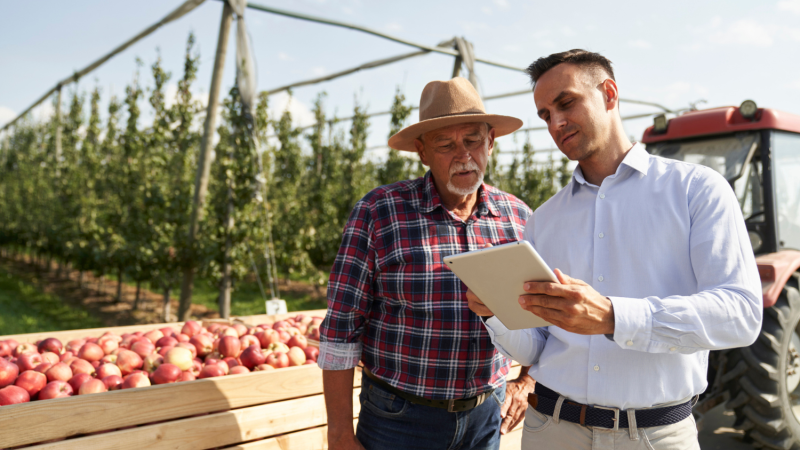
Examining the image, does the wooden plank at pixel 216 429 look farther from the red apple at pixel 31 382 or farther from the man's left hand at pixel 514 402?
the man's left hand at pixel 514 402

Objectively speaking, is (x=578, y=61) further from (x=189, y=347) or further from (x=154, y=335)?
(x=154, y=335)

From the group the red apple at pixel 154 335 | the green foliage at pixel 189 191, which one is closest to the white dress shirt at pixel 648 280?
the red apple at pixel 154 335

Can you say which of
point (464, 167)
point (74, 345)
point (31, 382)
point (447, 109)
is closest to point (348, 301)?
point (464, 167)

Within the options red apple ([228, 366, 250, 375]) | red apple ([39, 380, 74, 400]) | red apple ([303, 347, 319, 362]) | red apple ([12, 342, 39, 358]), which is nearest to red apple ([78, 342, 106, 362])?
red apple ([12, 342, 39, 358])

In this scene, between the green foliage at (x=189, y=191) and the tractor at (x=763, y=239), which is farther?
the green foliage at (x=189, y=191)

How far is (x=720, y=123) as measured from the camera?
12.6 feet

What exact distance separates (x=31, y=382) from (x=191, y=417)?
803 millimetres

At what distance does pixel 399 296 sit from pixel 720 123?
3.35 m

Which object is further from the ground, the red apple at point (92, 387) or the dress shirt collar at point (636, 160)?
the dress shirt collar at point (636, 160)

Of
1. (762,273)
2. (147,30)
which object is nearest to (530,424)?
(762,273)

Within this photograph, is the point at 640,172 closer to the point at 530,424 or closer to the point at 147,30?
the point at 530,424

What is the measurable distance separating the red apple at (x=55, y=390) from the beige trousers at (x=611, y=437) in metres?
2.08

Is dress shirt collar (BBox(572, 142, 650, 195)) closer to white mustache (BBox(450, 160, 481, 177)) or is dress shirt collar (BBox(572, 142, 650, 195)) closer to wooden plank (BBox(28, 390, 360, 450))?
white mustache (BBox(450, 160, 481, 177))

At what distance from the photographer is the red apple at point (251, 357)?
9.10ft
